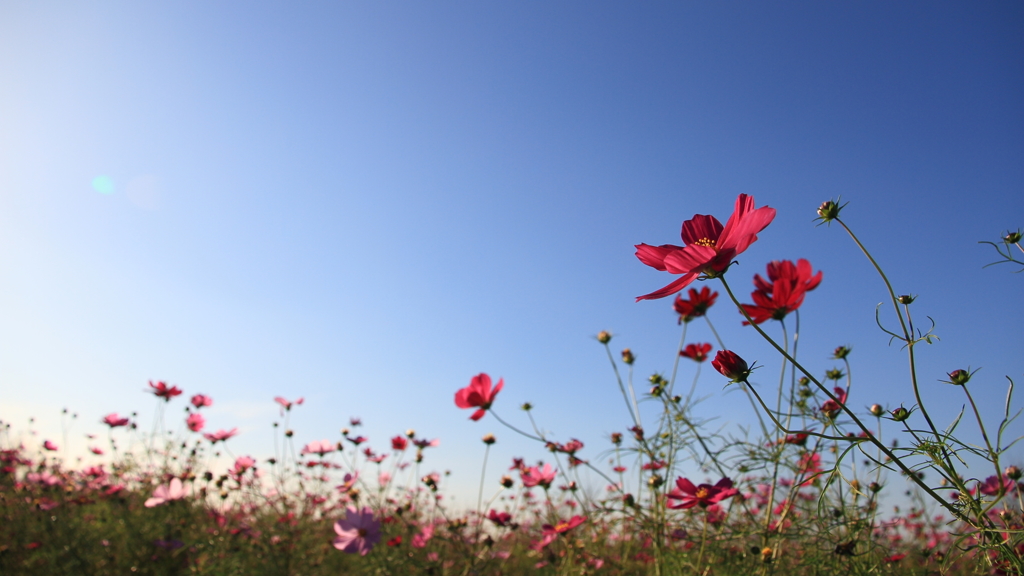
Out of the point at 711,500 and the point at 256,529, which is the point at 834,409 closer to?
the point at 711,500

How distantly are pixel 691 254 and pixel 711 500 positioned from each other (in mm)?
741

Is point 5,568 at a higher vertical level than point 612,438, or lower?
lower

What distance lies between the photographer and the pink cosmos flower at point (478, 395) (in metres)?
1.29

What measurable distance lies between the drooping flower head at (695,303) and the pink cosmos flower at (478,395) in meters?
0.57

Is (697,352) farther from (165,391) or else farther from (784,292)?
(165,391)

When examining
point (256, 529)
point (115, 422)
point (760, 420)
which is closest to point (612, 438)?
point (760, 420)

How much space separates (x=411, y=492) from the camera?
7.48ft

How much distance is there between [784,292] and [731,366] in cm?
56

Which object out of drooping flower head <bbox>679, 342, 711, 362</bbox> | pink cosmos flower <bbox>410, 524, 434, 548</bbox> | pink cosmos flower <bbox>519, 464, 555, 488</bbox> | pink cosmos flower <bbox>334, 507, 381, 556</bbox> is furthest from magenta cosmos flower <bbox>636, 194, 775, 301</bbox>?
pink cosmos flower <bbox>410, 524, 434, 548</bbox>

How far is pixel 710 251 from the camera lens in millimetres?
500

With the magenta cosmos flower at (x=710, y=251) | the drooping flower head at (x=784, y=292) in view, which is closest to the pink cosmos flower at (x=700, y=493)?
the drooping flower head at (x=784, y=292)

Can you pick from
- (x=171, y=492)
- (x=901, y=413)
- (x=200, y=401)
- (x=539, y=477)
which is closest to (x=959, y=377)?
(x=901, y=413)

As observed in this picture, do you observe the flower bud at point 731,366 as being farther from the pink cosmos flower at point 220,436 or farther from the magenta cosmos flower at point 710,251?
the pink cosmos flower at point 220,436

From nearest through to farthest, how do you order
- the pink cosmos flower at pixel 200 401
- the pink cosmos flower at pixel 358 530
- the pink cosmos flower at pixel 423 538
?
the pink cosmos flower at pixel 358 530
the pink cosmos flower at pixel 423 538
the pink cosmos flower at pixel 200 401
